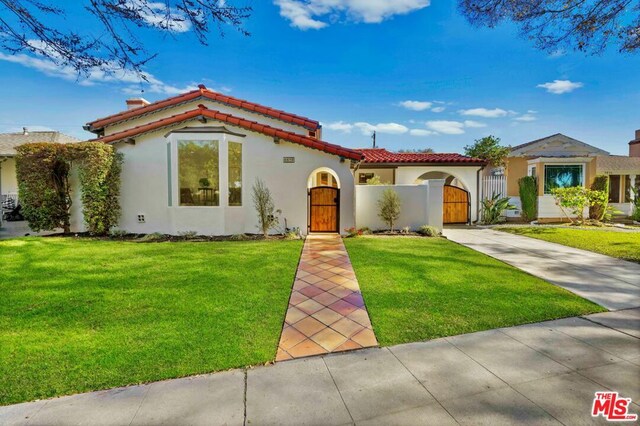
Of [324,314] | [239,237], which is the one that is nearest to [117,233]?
[239,237]

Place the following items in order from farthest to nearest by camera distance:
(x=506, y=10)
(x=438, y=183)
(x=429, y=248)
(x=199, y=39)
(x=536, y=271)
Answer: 1. (x=438, y=183)
2. (x=429, y=248)
3. (x=506, y=10)
4. (x=536, y=271)
5. (x=199, y=39)

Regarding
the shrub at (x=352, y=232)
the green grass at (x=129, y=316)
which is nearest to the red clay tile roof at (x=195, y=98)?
the shrub at (x=352, y=232)

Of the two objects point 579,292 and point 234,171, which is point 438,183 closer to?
point 579,292

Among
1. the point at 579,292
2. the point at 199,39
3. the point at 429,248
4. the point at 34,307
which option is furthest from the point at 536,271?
the point at 34,307

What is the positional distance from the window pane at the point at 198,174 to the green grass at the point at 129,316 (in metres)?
3.70

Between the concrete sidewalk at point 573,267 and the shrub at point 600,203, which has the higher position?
the shrub at point 600,203

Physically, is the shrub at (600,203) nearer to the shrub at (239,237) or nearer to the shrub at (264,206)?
the shrub at (264,206)

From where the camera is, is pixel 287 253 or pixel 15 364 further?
pixel 287 253

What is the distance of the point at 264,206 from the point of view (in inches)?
454

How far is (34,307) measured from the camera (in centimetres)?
479

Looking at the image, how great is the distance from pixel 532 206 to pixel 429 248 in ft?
36.9

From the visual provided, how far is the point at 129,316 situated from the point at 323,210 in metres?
8.85

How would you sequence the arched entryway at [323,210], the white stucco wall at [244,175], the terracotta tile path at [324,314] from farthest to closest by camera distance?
the arched entryway at [323,210], the white stucco wall at [244,175], the terracotta tile path at [324,314]

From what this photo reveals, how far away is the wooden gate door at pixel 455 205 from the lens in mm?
15802
